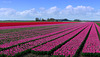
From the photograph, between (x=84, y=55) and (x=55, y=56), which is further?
(x=84, y=55)

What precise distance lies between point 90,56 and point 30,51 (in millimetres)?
5087

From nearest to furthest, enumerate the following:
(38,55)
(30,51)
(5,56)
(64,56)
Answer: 1. (64,56)
2. (5,56)
3. (38,55)
4. (30,51)

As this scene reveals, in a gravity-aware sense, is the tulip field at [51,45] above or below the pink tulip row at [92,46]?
below

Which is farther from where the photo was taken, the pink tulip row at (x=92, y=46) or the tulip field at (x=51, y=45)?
the pink tulip row at (x=92, y=46)

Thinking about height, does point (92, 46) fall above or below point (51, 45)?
above

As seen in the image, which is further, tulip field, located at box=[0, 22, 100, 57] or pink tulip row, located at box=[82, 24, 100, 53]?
pink tulip row, located at box=[82, 24, 100, 53]

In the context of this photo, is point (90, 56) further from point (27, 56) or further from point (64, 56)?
point (27, 56)

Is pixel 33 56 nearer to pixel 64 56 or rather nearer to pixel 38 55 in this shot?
pixel 38 55

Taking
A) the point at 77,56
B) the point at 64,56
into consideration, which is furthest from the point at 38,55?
the point at 77,56

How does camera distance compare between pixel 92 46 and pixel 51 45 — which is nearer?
pixel 92 46

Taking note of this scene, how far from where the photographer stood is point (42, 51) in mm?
9539

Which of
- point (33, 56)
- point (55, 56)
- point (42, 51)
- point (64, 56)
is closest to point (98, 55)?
point (64, 56)

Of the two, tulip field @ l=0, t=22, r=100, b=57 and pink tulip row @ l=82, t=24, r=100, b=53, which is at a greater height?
pink tulip row @ l=82, t=24, r=100, b=53

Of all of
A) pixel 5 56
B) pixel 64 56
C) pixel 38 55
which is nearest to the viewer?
pixel 64 56
